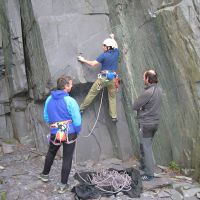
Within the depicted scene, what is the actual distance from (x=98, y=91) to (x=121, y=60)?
108 cm

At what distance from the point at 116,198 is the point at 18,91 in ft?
15.3

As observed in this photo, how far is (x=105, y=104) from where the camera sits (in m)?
10.3

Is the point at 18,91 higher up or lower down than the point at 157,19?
lower down

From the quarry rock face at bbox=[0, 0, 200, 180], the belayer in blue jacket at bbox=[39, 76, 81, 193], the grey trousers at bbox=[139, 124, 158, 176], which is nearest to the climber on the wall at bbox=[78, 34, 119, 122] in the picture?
the quarry rock face at bbox=[0, 0, 200, 180]

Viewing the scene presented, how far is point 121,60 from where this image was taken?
10102 millimetres

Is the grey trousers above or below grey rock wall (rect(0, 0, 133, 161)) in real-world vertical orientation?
below

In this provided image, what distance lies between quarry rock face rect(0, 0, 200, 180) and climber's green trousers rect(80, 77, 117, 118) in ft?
0.93

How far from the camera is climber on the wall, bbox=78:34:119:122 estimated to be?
9377 mm

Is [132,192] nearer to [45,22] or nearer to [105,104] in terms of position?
[105,104]

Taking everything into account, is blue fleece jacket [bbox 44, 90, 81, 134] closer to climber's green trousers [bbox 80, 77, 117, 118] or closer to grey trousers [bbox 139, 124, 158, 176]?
grey trousers [bbox 139, 124, 158, 176]

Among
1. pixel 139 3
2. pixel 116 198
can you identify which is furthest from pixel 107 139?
pixel 139 3

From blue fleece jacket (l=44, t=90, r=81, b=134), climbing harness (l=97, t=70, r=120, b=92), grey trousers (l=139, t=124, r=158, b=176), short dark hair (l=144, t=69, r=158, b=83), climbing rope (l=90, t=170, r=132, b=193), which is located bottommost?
climbing rope (l=90, t=170, r=132, b=193)

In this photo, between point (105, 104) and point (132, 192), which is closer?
point (132, 192)

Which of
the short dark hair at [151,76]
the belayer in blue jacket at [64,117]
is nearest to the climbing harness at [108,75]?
the short dark hair at [151,76]
